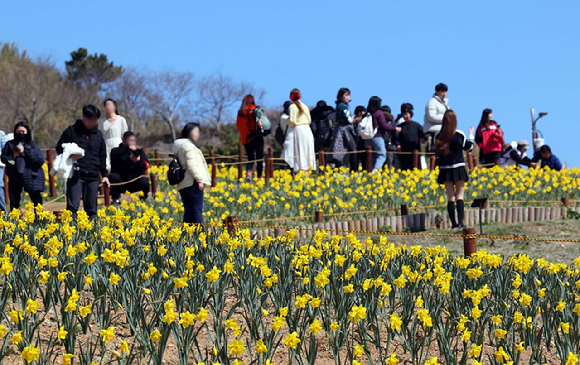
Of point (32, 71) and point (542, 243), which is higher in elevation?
point (32, 71)

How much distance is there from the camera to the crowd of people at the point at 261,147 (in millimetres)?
9688

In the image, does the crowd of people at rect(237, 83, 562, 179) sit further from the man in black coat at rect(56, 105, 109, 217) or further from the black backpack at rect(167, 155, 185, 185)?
the black backpack at rect(167, 155, 185, 185)

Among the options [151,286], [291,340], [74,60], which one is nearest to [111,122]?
[151,286]

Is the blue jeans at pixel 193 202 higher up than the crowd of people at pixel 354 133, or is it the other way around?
the crowd of people at pixel 354 133

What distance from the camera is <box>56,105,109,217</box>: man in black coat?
976 centimetres

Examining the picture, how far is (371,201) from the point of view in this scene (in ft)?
44.7

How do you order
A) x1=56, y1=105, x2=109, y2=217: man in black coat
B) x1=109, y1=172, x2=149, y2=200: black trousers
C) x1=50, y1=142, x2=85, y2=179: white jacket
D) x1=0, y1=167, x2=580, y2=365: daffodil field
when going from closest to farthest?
x1=0, y1=167, x2=580, y2=365: daffodil field → x1=50, y1=142, x2=85, y2=179: white jacket → x1=56, y1=105, x2=109, y2=217: man in black coat → x1=109, y1=172, x2=149, y2=200: black trousers

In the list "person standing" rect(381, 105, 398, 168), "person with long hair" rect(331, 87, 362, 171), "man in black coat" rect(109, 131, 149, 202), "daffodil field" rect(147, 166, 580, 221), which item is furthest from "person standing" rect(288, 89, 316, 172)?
"man in black coat" rect(109, 131, 149, 202)

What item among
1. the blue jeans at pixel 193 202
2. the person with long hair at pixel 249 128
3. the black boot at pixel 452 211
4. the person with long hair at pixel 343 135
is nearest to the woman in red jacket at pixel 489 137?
the person with long hair at pixel 343 135

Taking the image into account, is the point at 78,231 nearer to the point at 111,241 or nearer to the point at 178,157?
the point at 111,241

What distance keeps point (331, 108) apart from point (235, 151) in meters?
20.2

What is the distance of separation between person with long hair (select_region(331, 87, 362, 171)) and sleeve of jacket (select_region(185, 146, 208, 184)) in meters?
7.30

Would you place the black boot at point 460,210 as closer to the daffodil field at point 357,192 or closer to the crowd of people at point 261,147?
the crowd of people at point 261,147

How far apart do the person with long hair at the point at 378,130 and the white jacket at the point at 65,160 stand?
8.08 m
